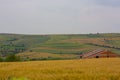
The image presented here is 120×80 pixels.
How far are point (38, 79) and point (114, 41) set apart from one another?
525ft

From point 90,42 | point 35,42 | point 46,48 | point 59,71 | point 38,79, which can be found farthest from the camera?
point 35,42

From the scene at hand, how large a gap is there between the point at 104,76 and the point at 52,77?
8.96 ft

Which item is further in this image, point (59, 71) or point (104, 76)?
point (59, 71)

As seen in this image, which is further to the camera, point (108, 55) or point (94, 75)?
point (108, 55)

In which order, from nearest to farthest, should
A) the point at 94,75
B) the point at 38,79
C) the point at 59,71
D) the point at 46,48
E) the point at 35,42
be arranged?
the point at 38,79
the point at 94,75
the point at 59,71
the point at 46,48
the point at 35,42

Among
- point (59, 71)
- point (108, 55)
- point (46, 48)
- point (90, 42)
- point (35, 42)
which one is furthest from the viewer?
point (35, 42)

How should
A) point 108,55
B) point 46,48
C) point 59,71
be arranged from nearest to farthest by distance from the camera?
point 59,71, point 108,55, point 46,48

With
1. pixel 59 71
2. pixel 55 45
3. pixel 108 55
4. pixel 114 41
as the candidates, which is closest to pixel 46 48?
pixel 55 45

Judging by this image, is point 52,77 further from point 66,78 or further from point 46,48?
point 46,48

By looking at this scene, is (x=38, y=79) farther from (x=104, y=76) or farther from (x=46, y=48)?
(x=46, y=48)

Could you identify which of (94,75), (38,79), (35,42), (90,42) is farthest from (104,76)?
(35,42)

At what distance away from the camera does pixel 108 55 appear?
64750 mm

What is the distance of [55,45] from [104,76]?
14986 centimetres

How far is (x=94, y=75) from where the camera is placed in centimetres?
1850
